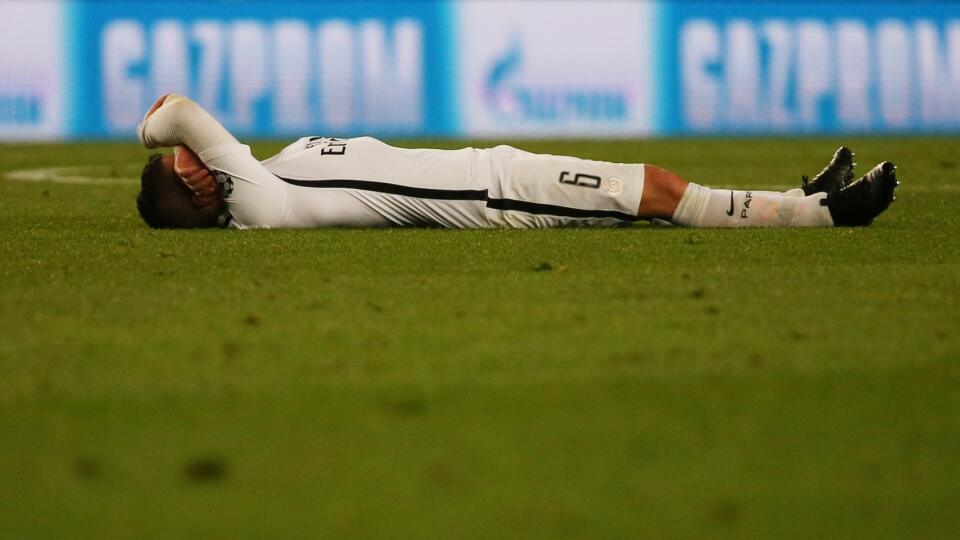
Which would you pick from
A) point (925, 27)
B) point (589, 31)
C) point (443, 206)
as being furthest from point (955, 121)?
point (443, 206)

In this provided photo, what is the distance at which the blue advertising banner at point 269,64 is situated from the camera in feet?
51.2

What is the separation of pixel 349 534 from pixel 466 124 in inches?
552

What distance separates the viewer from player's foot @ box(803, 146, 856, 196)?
16.8 feet

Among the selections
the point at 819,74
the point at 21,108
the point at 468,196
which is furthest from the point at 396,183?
the point at 819,74

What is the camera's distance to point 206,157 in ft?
16.2

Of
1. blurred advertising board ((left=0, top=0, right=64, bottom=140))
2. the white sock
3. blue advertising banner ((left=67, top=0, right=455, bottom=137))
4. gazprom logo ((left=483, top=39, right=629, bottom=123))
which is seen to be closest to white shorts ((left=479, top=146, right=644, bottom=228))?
the white sock

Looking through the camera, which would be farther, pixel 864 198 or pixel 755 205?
pixel 755 205

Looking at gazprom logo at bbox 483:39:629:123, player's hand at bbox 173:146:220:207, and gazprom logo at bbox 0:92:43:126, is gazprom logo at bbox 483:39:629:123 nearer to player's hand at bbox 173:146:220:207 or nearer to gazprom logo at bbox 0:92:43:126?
gazprom logo at bbox 0:92:43:126

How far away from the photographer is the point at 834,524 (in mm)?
1888

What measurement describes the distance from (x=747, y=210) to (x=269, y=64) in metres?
11.4

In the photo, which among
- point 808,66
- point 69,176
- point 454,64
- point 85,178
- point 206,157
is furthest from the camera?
point 808,66

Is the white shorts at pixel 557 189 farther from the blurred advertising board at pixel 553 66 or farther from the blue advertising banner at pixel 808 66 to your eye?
the blue advertising banner at pixel 808 66

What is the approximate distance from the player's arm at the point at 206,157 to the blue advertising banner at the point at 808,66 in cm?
1112

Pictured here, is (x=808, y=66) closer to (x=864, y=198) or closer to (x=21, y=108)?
(x=21, y=108)
